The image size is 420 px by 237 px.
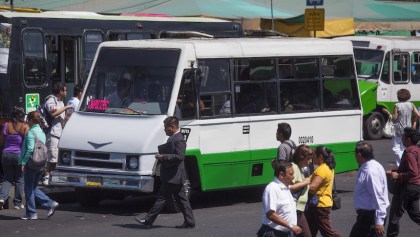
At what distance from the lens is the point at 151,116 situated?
14.6 m

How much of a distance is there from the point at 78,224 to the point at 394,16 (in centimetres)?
2221

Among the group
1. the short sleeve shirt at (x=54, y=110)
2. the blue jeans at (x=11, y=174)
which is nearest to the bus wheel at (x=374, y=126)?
the short sleeve shirt at (x=54, y=110)

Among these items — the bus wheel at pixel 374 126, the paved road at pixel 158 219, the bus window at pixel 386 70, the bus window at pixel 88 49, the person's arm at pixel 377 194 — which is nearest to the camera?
the person's arm at pixel 377 194

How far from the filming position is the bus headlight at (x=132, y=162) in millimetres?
14234

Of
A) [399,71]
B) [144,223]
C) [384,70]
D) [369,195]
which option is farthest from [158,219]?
[399,71]

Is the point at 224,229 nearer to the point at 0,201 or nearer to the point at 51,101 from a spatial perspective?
the point at 0,201

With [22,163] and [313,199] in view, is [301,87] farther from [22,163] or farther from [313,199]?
[313,199]

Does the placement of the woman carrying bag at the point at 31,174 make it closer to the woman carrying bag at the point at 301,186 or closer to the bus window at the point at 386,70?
the woman carrying bag at the point at 301,186

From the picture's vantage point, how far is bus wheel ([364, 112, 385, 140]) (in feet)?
86.6

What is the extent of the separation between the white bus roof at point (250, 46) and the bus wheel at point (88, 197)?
2285 mm

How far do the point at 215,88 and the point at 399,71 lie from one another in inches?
517

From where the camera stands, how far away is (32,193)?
13.8m

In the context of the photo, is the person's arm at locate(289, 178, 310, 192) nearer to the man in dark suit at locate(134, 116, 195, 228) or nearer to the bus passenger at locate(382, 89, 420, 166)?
the man in dark suit at locate(134, 116, 195, 228)

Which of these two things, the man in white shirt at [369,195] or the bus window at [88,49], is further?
the bus window at [88,49]
